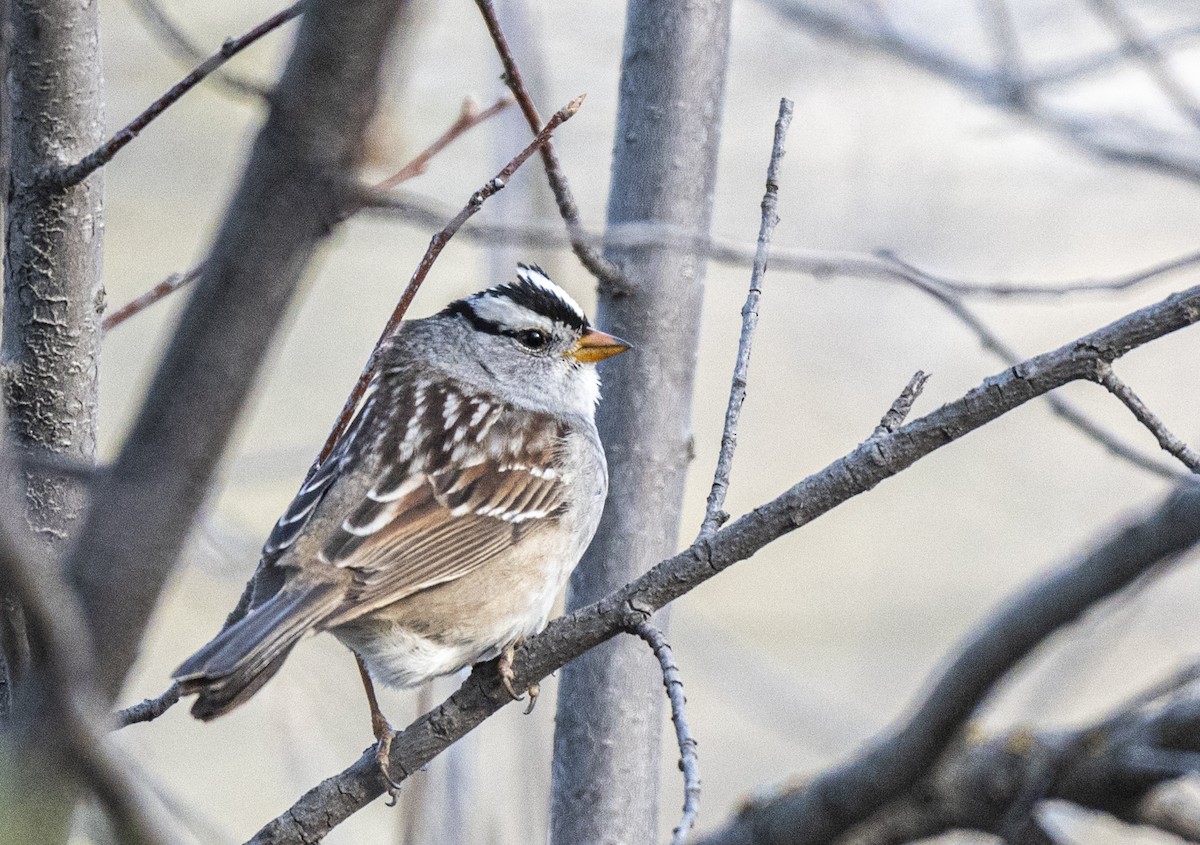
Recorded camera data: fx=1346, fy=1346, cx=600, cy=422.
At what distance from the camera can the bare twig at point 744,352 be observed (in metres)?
2.29

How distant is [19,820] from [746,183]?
9355 millimetres

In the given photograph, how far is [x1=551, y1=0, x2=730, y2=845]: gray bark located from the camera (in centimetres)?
304

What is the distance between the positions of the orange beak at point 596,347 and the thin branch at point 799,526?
98 cm

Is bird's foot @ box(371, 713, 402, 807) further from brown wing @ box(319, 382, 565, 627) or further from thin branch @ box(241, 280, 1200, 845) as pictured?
brown wing @ box(319, 382, 565, 627)

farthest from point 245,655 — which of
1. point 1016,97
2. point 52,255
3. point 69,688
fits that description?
point 1016,97

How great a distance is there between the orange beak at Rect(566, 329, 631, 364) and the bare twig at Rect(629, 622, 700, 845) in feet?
4.00

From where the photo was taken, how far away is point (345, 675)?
188 inches

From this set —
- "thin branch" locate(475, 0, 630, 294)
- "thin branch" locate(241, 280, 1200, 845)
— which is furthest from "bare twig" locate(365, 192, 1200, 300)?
"thin branch" locate(241, 280, 1200, 845)

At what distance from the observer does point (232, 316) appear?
1.19 meters

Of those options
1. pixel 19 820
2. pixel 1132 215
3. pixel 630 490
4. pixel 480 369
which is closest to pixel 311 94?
pixel 19 820

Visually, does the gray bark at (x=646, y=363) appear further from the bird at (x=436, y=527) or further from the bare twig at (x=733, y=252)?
the bare twig at (x=733, y=252)

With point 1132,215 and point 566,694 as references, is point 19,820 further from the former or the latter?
point 1132,215

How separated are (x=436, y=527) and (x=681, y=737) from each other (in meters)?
1.46

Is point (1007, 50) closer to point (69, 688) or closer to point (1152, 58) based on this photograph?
point (1152, 58)
